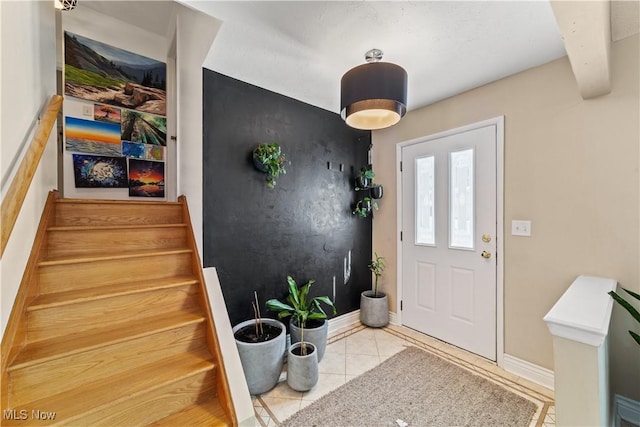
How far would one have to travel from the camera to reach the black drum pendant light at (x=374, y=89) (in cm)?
148

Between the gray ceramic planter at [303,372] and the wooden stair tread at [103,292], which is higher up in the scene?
the wooden stair tread at [103,292]

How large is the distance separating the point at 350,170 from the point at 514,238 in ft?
5.62

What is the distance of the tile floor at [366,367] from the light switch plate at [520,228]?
1126 mm

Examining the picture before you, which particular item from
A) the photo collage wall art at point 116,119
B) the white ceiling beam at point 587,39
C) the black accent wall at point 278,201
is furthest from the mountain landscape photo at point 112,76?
the white ceiling beam at point 587,39

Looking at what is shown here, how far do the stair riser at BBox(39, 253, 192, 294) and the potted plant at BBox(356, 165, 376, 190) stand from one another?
76.2 inches

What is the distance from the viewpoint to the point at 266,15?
1.53m

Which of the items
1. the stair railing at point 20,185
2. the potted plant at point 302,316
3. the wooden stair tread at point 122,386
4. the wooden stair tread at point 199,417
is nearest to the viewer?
the stair railing at point 20,185

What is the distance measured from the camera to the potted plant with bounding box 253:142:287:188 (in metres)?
2.25

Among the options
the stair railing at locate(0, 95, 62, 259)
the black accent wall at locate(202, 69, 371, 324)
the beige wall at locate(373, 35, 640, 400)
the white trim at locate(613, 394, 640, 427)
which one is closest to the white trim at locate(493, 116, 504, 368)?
the beige wall at locate(373, 35, 640, 400)

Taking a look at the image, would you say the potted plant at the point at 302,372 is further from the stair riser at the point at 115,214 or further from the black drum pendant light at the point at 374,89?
the black drum pendant light at the point at 374,89

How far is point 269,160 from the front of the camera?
228 centimetres

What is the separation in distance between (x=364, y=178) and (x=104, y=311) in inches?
98.7

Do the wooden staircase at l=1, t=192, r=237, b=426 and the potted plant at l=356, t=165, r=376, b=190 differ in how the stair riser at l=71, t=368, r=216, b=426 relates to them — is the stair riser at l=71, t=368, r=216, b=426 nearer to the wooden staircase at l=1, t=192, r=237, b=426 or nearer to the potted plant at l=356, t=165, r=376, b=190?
the wooden staircase at l=1, t=192, r=237, b=426

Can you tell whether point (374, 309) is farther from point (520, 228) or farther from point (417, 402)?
point (520, 228)
